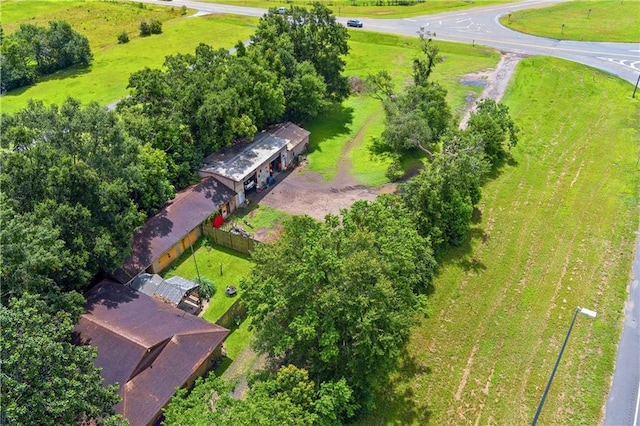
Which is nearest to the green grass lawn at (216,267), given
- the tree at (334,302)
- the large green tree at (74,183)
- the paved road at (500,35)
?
the large green tree at (74,183)

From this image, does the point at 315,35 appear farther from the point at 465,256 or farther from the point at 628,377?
the point at 628,377

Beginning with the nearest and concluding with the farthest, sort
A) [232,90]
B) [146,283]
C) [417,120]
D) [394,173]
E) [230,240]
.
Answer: [146,283], [230,240], [232,90], [394,173], [417,120]

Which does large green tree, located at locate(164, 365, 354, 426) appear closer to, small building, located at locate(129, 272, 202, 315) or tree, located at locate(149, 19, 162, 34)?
small building, located at locate(129, 272, 202, 315)

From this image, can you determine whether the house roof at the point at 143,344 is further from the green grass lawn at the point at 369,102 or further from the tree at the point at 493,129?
the tree at the point at 493,129

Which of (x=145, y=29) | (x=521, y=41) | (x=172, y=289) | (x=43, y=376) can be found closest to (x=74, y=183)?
(x=172, y=289)

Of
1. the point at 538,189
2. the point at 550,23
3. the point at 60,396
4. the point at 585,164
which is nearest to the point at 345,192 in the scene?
the point at 538,189

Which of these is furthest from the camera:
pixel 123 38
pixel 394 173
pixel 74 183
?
pixel 123 38

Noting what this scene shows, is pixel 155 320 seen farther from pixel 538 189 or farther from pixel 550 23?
pixel 550 23
